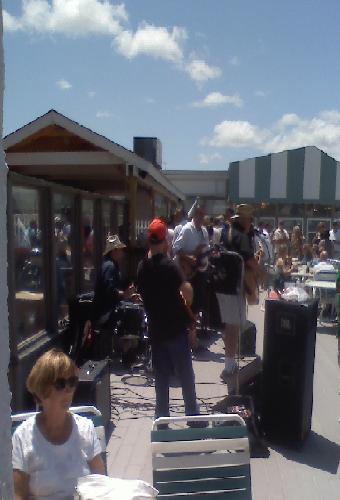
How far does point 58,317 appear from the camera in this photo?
6125mm

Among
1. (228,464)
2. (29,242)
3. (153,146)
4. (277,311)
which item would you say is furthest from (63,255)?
(153,146)

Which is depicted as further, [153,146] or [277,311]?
[153,146]

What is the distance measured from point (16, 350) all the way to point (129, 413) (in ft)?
4.59

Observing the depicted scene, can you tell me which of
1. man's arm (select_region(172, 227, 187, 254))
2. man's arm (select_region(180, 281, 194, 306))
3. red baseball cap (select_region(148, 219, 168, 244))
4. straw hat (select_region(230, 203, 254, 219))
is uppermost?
straw hat (select_region(230, 203, 254, 219))

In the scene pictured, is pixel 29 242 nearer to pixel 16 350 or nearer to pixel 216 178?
pixel 16 350

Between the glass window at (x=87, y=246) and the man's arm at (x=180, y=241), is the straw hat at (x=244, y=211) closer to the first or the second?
the man's arm at (x=180, y=241)

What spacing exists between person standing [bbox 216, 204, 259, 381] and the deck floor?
52 centimetres

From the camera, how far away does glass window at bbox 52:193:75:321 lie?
6039 millimetres

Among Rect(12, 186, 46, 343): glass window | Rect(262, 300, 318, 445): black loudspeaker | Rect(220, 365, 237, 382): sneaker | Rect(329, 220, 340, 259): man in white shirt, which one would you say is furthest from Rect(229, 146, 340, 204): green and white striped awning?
Rect(262, 300, 318, 445): black loudspeaker

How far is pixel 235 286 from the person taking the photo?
5539mm

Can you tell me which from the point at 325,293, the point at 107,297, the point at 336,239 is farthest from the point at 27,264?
the point at 336,239

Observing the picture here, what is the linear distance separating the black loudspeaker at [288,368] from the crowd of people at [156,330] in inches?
23.5

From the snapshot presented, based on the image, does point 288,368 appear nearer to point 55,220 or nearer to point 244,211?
point 244,211

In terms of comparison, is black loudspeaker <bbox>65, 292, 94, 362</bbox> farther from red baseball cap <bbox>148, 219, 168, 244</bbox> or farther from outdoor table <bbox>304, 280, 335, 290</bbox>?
outdoor table <bbox>304, 280, 335, 290</bbox>
